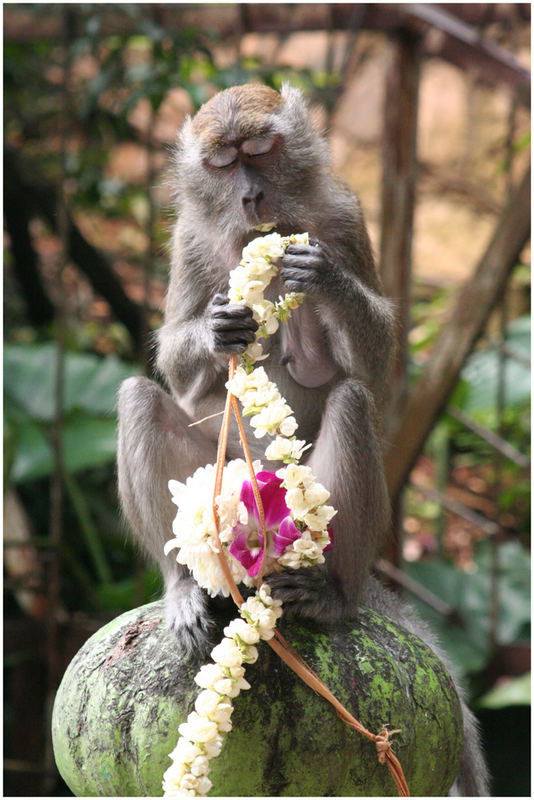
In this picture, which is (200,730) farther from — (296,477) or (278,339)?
(278,339)

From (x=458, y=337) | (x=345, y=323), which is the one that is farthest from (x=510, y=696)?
(x=345, y=323)

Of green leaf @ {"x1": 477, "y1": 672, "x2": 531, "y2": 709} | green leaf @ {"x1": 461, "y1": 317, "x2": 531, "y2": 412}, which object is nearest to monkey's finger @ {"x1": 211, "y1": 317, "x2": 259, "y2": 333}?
green leaf @ {"x1": 477, "y1": 672, "x2": 531, "y2": 709}

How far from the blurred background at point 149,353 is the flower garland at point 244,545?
170 cm

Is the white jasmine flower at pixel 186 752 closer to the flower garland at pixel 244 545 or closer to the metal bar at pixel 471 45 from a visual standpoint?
the flower garland at pixel 244 545

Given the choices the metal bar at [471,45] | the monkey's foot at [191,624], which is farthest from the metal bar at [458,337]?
the monkey's foot at [191,624]

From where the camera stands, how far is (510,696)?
17.3 feet

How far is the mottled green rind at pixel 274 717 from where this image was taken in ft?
6.64

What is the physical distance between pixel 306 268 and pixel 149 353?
3569mm

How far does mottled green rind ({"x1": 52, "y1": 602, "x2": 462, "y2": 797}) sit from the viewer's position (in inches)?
79.7

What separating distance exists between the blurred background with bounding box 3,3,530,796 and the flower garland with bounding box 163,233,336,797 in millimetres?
1686

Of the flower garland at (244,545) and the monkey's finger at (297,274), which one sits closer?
the flower garland at (244,545)

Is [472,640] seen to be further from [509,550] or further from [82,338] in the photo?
[82,338]

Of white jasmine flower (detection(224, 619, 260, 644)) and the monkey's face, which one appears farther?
the monkey's face

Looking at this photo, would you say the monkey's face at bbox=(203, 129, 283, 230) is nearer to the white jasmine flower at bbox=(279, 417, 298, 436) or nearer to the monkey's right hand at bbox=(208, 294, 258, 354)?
the monkey's right hand at bbox=(208, 294, 258, 354)
